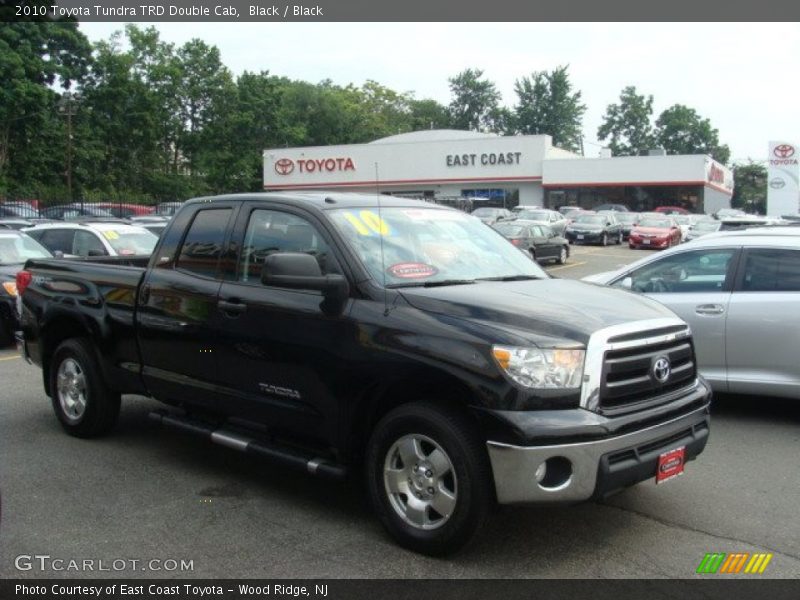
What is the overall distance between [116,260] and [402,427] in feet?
13.7

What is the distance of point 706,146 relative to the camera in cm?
11838

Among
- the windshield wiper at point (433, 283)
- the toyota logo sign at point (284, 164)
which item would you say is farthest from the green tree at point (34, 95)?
the windshield wiper at point (433, 283)

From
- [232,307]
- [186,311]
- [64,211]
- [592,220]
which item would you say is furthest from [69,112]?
[232,307]

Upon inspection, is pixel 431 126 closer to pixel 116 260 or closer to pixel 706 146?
pixel 706 146

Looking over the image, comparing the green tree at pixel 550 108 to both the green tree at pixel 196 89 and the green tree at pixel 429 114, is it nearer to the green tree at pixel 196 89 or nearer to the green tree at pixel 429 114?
the green tree at pixel 429 114

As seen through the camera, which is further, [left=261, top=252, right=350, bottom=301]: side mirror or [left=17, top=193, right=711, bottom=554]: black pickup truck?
[left=261, top=252, right=350, bottom=301]: side mirror

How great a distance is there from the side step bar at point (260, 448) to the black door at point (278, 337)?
5.4 inches

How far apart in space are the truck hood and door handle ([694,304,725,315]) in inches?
98.1

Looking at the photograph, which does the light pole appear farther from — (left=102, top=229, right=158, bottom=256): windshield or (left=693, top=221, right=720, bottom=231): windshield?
(left=102, top=229, right=158, bottom=256): windshield

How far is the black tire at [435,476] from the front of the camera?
3.99m

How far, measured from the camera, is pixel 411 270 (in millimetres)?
4781

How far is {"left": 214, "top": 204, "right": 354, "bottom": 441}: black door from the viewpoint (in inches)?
183

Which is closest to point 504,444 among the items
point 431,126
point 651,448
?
point 651,448

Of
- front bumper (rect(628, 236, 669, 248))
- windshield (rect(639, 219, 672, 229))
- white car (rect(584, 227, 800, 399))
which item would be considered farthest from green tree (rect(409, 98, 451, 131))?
white car (rect(584, 227, 800, 399))
